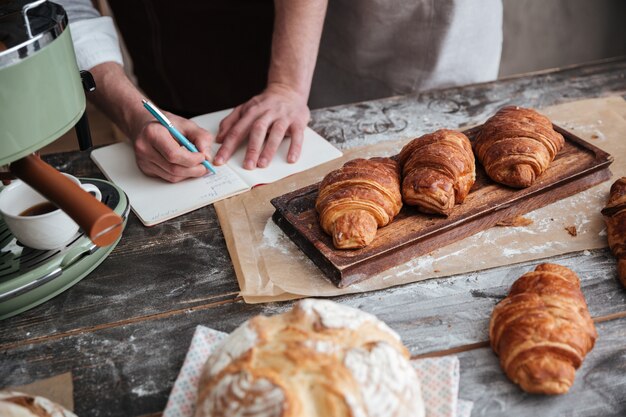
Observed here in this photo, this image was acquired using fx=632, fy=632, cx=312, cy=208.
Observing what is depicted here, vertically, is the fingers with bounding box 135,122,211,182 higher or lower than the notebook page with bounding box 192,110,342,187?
higher

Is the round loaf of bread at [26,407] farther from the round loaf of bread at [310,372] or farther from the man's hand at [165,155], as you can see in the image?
the man's hand at [165,155]

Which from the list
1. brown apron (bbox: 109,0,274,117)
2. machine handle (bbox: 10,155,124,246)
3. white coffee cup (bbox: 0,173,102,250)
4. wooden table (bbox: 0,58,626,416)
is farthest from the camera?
brown apron (bbox: 109,0,274,117)

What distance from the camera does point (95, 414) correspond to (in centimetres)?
107

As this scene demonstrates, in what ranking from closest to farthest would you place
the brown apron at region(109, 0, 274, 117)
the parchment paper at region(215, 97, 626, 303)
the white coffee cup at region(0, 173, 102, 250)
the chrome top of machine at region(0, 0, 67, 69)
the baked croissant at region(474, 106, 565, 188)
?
the chrome top of machine at region(0, 0, 67, 69) < the white coffee cup at region(0, 173, 102, 250) < the parchment paper at region(215, 97, 626, 303) < the baked croissant at region(474, 106, 565, 188) < the brown apron at region(109, 0, 274, 117)

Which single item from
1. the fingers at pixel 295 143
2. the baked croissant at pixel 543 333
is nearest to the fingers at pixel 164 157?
the fingers at pixel 295 143

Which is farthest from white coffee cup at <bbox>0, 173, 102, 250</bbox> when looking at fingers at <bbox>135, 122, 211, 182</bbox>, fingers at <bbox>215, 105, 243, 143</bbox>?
fingers at <bbox>215, 105, 243, 143</bbox>

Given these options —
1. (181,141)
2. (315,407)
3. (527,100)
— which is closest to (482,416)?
(315,407)

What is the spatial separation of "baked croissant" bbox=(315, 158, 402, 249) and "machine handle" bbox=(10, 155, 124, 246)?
0.55m

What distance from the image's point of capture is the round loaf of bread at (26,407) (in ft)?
3.05

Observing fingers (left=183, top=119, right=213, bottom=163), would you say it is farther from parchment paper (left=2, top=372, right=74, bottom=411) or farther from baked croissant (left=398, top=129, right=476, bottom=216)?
parchment paper (left=2, top=372, right=74, bottom=411)

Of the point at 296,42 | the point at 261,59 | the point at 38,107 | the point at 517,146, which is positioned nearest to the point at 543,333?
the point at 517,146

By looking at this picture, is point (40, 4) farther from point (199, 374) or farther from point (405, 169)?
point (405, 169)

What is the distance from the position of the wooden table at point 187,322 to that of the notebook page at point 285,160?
19 centimetres

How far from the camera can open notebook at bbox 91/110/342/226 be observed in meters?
1.61
